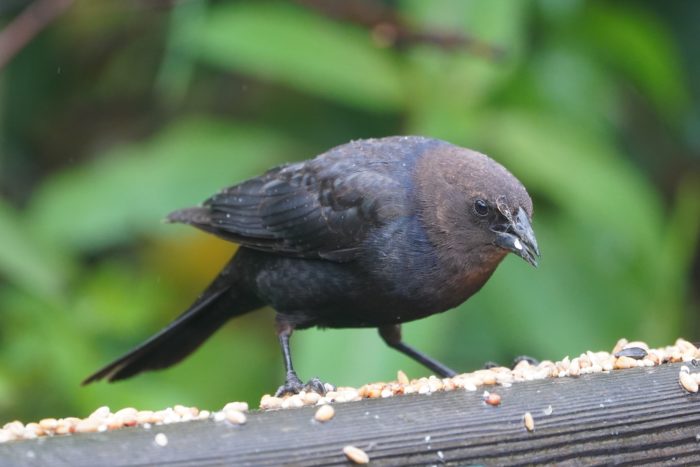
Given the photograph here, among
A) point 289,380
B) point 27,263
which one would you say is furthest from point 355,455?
point 27,263

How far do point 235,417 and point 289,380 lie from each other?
1095 millimetres

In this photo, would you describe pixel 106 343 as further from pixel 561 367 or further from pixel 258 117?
pixel 561 367

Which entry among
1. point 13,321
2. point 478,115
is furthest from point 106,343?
point 478,115

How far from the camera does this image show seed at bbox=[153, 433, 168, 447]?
2.12 m

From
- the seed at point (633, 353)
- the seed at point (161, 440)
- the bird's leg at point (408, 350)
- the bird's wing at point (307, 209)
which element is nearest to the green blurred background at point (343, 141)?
the bird's leg at point (408, 350)

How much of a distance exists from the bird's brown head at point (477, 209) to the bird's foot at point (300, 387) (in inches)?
22.4

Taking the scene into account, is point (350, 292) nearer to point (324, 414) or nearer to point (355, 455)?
point (324, 414)

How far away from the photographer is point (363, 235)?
3.42 metres

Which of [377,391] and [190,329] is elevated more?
[190,329]

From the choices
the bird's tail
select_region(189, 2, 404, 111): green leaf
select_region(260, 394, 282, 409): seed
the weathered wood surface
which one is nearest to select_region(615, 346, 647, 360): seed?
the weathered wood surface

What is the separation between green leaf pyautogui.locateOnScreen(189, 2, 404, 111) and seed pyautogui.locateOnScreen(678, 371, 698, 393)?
2369 mm

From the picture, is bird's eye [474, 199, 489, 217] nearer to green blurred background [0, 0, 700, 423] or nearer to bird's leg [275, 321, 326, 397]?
bird's leg [275, 321, 326, 397]

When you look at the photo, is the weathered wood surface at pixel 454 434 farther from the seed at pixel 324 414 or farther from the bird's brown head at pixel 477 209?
the bird's brown head at pixel 477 209

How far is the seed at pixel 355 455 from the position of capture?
7.23ft
